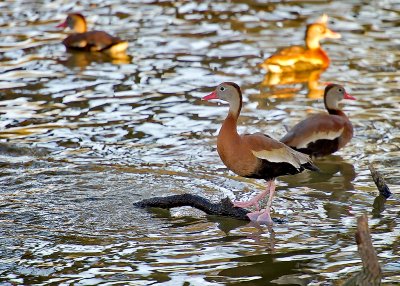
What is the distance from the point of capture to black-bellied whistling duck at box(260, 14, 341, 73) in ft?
46.9

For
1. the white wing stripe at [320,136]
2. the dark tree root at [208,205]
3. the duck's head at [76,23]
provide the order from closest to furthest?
the dark tree root at [208,205], the white wing stripe at [320,136], the duck's head at [76,23]

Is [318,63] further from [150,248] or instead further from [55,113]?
[150,248]

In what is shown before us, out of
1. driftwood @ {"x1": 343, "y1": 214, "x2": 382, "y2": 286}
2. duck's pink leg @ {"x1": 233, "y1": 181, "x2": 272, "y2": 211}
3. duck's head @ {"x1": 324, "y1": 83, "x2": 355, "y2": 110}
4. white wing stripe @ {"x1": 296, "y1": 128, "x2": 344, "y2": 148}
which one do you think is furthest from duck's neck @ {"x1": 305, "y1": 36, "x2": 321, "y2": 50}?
driftwood @ {"x1": 343, "y1": 214, "x2": 382, "y2": 286}

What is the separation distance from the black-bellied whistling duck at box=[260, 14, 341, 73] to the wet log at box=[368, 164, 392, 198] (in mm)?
5458

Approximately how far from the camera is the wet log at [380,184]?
351 inches

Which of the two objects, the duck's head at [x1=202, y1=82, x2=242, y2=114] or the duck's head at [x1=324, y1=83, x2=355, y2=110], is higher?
the duck's head at [x1=202, y1=82, x2=242, y2=114]

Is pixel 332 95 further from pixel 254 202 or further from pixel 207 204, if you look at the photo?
pixel 207 204

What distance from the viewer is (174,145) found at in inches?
→ 434

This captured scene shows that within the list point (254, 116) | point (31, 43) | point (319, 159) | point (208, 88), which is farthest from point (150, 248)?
point (31, 43)

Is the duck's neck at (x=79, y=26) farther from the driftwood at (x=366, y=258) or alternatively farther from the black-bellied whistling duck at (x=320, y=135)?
the driftwood at (x=366, y=258)

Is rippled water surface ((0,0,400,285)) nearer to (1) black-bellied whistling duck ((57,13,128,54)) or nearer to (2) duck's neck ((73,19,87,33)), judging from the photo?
(1) black-bellied whistling duck ((57,13,128,54))

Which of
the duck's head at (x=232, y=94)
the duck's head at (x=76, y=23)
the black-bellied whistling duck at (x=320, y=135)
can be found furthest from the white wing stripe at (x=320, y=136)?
the duck's head at (x=76, y=23)

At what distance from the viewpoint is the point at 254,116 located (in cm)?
1223

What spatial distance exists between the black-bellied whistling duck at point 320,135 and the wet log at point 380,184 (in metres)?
1.46
